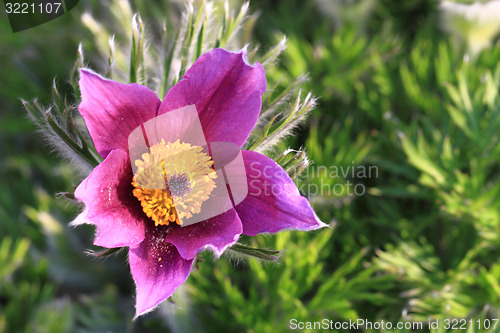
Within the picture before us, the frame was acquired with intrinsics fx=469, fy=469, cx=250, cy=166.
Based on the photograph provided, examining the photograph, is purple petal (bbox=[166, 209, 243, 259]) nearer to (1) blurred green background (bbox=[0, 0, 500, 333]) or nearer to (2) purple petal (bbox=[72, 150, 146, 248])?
(2) purple petal (bbox=[72, 150, 146, 248])

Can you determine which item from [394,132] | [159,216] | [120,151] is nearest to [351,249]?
[394,132]

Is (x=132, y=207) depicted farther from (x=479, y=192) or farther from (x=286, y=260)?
(x=479, y=192)

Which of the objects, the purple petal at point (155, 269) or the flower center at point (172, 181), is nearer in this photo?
the purple petal at point (155, 269)

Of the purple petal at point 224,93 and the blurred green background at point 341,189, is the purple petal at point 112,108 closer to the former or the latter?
the purple petal at point 224,93

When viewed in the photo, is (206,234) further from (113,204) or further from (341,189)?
(341,189)

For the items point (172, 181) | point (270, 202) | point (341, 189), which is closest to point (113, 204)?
point (172, 181)

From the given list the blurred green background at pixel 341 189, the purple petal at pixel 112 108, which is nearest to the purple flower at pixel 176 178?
the purple petal at pixel 112 108

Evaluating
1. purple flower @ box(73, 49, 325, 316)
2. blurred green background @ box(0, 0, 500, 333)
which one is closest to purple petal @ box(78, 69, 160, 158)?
purple flower @ box(73, 49, 325, 316)
